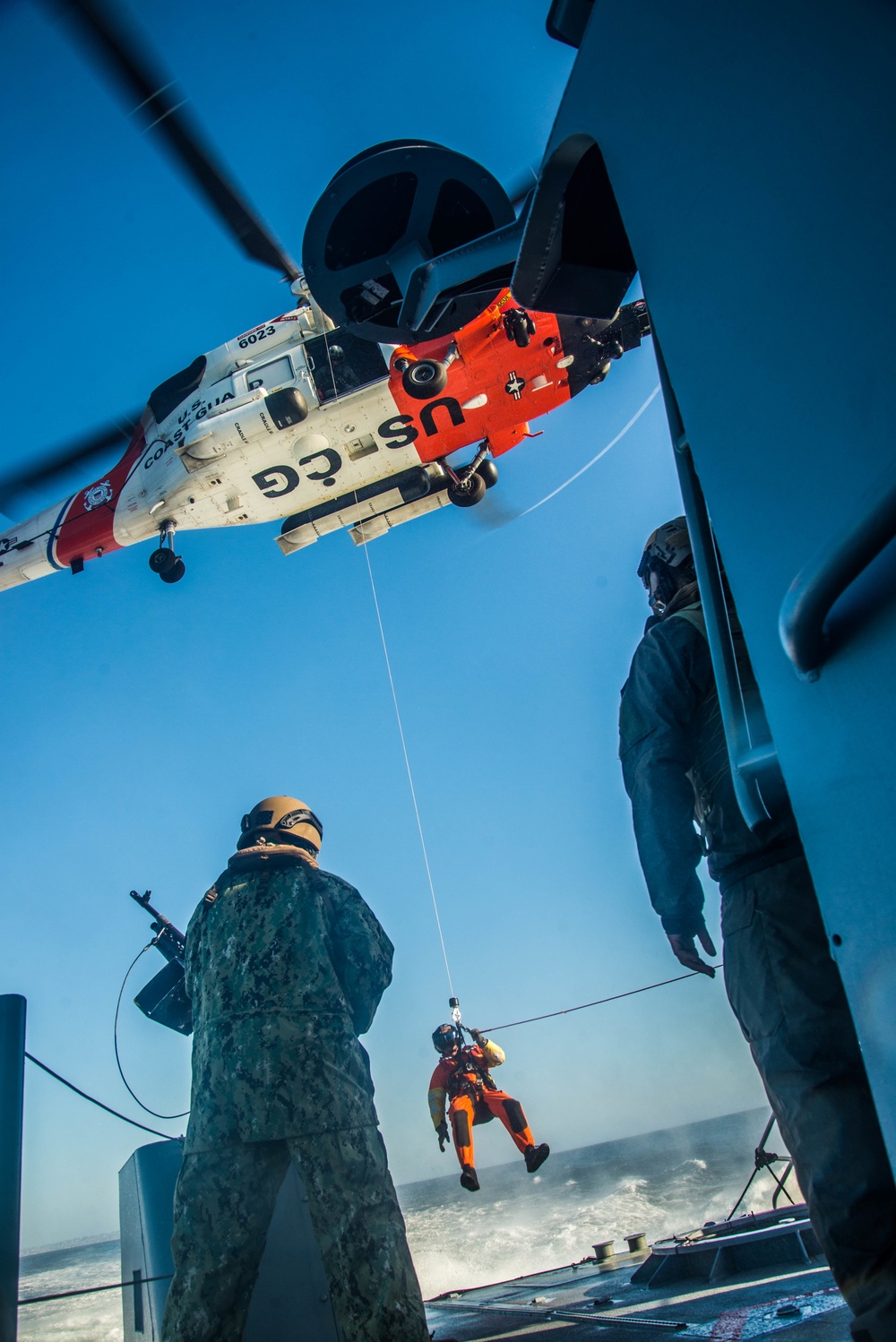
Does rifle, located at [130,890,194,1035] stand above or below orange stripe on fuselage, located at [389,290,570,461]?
below

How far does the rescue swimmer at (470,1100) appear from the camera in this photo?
279 inches

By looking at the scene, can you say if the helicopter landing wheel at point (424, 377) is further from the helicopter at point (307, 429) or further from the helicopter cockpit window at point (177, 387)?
the helicopter cockpit window at point (177, 387)

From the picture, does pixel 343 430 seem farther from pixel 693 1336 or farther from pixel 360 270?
pixel 693 1336

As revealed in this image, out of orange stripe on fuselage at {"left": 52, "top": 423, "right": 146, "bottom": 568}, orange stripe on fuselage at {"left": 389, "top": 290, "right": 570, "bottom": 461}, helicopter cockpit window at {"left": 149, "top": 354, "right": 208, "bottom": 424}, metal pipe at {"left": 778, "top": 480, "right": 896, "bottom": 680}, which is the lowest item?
metal pipe at {"left": 778, "top": 480, "right": 896, "bottom": 680}

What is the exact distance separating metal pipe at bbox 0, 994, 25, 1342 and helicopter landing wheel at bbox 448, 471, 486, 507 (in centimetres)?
796

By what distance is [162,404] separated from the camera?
33.2ft

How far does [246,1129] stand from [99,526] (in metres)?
9.24

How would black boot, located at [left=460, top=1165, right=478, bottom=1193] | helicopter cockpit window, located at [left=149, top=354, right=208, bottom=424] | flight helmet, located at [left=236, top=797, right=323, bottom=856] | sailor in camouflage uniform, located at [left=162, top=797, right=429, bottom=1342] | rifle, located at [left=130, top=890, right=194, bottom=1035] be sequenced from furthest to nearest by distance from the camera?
helicopter cockpit window, located at [left=149, top=354, right=208, bottom=424] < black boot, located at [left=460, top=1165, right=478, bottom=1193] < rifle, located at [left=130, top=890, right=194, bottom=1035] < flight helmet, located at [left=236, top=797, right=323, bottom=856] < sailor in camouflage uniform, located at [left=162, top=797, right=429, bottom=1342]

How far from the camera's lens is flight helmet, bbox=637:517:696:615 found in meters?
2.53

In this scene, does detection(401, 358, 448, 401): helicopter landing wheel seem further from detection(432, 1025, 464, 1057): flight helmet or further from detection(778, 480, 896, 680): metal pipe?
detection(778, 480, 896, 680): metal pipe

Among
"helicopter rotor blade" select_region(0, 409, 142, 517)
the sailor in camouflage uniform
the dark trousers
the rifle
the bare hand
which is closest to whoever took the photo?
the dark trousers

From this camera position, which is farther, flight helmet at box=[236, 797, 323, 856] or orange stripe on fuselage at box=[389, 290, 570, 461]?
orange stripe on fuselage at box=[389, 290, 570, 461]

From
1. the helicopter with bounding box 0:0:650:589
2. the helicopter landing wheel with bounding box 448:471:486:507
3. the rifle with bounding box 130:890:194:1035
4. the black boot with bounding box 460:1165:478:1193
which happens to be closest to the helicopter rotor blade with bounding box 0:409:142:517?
the helicopter with bounding box 0:0:650:589

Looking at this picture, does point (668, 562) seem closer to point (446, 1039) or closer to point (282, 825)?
point (282, 825)
